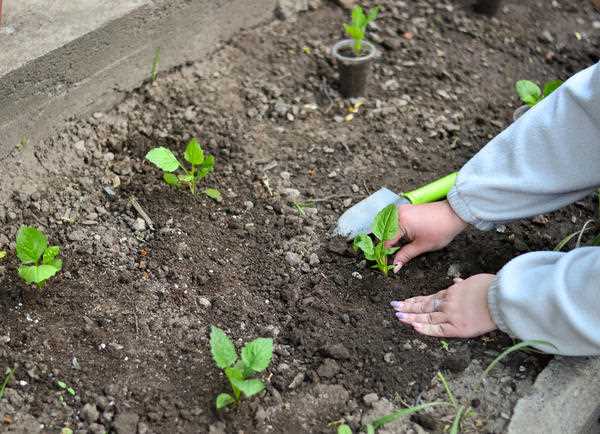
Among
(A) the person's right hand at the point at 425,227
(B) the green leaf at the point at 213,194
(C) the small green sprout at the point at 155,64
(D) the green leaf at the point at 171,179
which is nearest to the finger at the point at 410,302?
(A) the person's right hand at the point at 425,227

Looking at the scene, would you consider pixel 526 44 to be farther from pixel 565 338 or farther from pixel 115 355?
pixel 115 355

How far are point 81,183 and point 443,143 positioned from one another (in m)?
1.12

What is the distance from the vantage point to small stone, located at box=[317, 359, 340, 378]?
173cm

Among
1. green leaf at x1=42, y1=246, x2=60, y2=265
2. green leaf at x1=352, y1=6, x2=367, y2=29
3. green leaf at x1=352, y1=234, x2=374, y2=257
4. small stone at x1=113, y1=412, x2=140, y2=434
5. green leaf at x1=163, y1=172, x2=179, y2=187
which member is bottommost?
small stone at x1=113, y1=412, x2=140, y2=434

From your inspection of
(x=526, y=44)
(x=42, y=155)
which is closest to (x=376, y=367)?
(x=42, y=155)

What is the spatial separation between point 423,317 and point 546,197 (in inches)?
16.8

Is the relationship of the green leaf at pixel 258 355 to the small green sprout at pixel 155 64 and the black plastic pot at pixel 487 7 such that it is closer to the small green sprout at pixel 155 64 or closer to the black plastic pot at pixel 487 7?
the small green sprout at pixel 155 64

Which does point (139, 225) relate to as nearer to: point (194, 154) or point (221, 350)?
point (194, 154)

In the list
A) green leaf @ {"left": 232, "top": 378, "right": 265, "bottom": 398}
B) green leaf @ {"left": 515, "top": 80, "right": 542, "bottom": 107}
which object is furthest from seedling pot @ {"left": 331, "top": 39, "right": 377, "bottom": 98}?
green leaf @ {"left": 232, "top": 378, "right": 265, "bottom": 398}

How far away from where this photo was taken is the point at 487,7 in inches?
117

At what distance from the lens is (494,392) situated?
171 centimetres

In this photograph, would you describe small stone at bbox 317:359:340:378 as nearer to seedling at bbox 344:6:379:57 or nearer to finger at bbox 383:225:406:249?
finger at bbox 383:225:406:249

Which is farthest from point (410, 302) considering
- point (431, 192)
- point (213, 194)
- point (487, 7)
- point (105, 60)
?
point (487, 7)

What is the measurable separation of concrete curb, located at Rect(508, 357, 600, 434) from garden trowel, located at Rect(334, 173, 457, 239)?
0.59 meters
